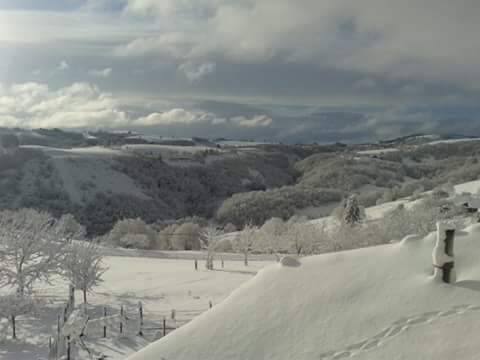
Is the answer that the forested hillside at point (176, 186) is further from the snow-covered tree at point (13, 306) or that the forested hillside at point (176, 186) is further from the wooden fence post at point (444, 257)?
the wooden fence post at point (444, 257)

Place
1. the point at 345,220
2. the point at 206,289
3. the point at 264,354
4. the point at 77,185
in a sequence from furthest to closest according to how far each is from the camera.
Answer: the point at 77,185 → the point at 345,220 → the point at 206,289 → the point at 264,354

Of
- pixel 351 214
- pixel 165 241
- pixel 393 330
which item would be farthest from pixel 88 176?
pixel 393 330

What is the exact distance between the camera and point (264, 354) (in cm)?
850

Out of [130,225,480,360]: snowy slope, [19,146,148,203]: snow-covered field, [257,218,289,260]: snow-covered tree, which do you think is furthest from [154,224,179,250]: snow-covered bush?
[19,146,148,203]: snow-covered field

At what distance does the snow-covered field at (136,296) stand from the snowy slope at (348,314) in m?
9.98

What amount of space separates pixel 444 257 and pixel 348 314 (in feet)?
6.91

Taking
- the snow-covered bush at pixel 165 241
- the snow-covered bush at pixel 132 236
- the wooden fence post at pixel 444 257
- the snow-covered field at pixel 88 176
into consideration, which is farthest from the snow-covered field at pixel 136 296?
the snow-covered field at pixel 88 176

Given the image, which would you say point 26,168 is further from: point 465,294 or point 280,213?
point 465,294

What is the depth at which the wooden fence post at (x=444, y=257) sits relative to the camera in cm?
923

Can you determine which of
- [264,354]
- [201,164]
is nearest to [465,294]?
[264,354]

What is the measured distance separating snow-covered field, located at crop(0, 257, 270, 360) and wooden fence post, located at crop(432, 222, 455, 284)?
41.6 ft

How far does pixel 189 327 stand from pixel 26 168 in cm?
15066

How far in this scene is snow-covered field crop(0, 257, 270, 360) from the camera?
830 inches

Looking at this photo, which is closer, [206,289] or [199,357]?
[199,357]
